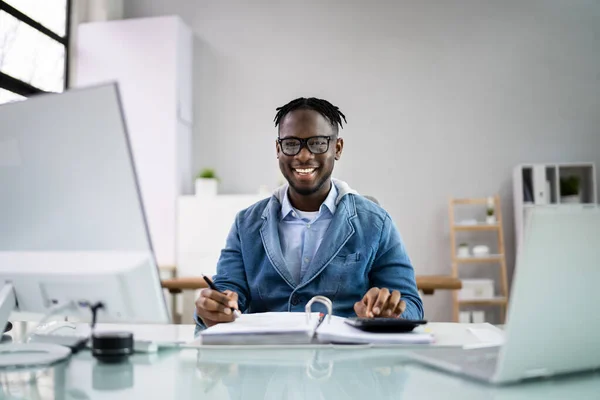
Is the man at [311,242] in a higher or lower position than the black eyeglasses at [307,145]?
lower

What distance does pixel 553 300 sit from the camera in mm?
699

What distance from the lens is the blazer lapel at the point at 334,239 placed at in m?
1.55

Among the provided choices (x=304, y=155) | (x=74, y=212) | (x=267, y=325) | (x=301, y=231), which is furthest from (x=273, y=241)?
(x=74, y=212)

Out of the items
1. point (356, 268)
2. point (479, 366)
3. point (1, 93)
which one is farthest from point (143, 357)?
point (1, 93)

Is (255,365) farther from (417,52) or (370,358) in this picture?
(417,52)

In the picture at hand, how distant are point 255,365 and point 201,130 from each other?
4.85 m

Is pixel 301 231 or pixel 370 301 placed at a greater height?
pixel 301 231

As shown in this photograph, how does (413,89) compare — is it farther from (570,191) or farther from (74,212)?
(74,212)

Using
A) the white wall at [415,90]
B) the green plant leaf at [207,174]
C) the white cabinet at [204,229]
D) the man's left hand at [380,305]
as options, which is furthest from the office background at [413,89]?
the man's left hand at [380,305]

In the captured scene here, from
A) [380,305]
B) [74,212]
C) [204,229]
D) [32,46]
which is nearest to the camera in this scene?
[74,212]

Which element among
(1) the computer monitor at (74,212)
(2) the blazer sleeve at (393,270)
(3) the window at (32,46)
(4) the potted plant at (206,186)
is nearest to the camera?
(1) the computer monitor at (74,212)

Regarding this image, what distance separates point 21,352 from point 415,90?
15.9 ft

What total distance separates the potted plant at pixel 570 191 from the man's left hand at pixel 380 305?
13.8ft

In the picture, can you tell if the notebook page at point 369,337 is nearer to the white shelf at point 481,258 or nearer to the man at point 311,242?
the man at point 311,242
